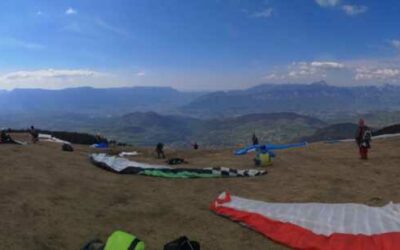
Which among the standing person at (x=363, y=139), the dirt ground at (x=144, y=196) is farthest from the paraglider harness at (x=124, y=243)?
the standing person at (x=363, y=139)

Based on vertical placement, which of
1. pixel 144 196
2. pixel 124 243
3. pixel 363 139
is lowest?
pixel 144 196

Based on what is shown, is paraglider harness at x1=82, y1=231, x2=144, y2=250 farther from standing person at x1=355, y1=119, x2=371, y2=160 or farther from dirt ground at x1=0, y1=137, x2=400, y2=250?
standing person at x1=355, y1=119, x2=371, y2=160

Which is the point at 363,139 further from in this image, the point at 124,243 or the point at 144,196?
the point at 124,243

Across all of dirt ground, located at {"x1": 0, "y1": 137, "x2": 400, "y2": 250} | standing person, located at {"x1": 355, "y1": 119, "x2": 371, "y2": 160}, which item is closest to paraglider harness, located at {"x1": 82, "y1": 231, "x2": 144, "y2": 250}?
dirt ground, located at {"x1": 0, "y1": 137, "x2": 400, "y2": 250}

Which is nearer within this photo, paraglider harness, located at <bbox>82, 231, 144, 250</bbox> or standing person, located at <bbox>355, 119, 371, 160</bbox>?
paraglider harness, located at <bbox>82, 231, 144, 250</bbox>

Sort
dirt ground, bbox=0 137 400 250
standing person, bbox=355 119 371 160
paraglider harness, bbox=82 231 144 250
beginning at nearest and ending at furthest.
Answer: paraglider harness, bbox=82 231 144 250
dirt ground, bbox=0 137 400 250
standing person, bbox=355 119 371 160

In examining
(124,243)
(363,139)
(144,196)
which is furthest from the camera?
(363,139)

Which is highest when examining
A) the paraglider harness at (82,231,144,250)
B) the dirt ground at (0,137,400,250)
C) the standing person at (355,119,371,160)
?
the standing person at (355,119,371,160)

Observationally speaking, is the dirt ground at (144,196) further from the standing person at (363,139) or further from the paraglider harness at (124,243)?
the paraglider harness at (124,243)

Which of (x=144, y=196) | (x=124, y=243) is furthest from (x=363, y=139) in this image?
(x=124, y=243)
